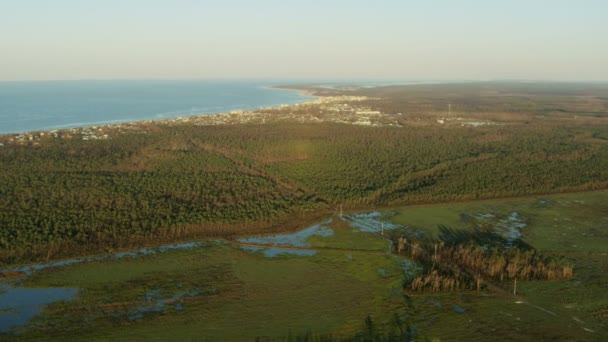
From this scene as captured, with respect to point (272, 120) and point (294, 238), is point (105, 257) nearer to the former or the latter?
point (294, 238)

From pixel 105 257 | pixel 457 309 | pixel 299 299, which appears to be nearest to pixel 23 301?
pixel 105 257

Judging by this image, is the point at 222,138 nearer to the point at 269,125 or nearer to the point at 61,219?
the point at 269,125

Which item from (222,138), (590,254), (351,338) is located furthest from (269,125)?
(351,338)

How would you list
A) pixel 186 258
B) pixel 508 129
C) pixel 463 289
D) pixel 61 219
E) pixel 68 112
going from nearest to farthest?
1. pixel 463 289
2. pixel 186 258
3. pixel 61 219
4. pixel 508 129
5. pixel 68 112

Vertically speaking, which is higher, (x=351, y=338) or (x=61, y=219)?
(x=61, y=219)

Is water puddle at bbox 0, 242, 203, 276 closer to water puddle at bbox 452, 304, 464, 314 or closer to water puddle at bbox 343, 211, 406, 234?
water puddle at bbox 343, 211, 406, 234

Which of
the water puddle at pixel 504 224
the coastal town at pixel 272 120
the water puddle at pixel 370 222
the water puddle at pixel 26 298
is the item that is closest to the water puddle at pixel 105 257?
the water puddle at pixel 26 298

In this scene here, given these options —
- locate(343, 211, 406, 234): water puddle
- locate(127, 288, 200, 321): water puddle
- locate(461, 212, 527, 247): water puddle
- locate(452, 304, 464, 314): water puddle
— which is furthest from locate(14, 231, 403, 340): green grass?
locate(461, 212, 527, 247): water puddle
